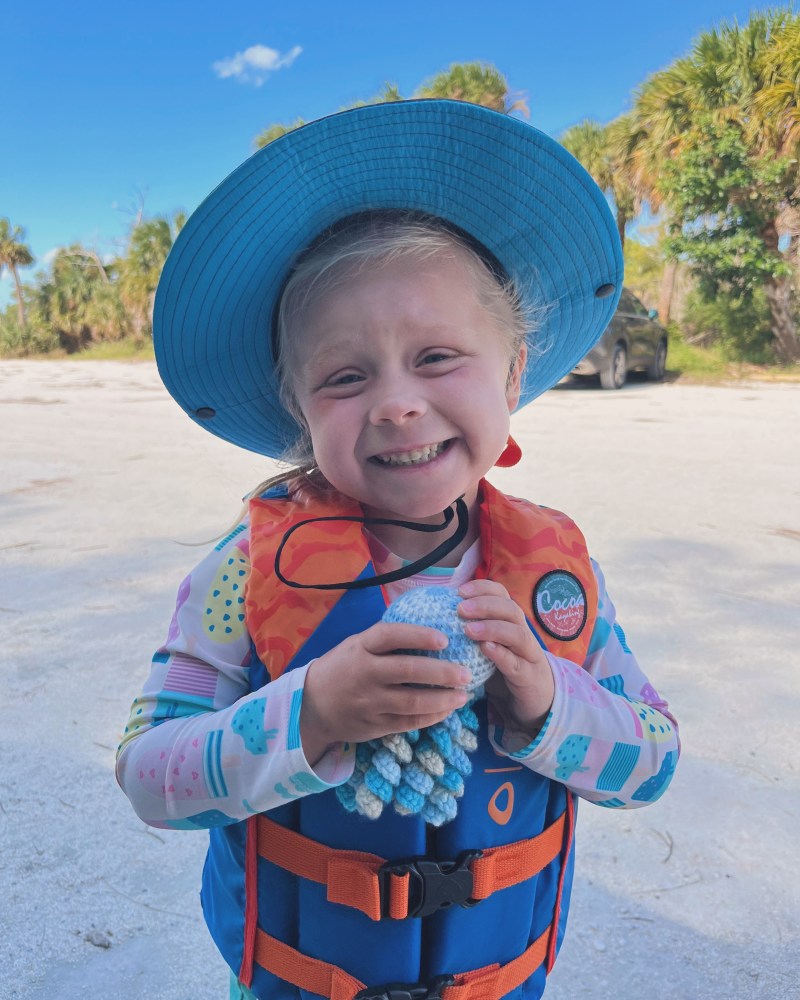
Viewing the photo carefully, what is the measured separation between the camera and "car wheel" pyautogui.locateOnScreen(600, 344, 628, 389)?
39.0 ft

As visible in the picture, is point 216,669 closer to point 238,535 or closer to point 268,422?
point 238,535

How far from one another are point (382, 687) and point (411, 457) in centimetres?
34

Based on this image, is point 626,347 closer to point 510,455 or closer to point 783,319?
point 783,319

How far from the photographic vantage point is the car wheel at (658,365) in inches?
521

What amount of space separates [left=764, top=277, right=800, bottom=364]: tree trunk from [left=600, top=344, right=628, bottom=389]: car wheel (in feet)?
11.9

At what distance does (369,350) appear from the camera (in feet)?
3.64

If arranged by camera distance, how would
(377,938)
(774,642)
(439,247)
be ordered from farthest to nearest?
(774,642) < (439,247) < (377,938)

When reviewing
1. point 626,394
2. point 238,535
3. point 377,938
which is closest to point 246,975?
point 377,938

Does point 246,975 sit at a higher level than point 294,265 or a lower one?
lower

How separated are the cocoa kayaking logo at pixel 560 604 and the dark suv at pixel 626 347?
10490mm

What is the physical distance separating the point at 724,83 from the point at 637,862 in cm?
1515

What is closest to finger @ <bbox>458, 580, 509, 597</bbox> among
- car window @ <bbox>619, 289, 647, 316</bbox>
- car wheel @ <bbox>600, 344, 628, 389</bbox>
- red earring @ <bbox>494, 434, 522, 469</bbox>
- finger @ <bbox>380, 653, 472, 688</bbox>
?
finger @ <bbox>380, 653, 472, 688</bbox>

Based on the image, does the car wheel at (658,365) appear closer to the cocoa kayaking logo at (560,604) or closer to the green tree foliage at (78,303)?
the cocoa kayaking logo at (560,604)

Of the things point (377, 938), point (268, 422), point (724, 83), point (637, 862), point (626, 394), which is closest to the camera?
point (377, 938)
